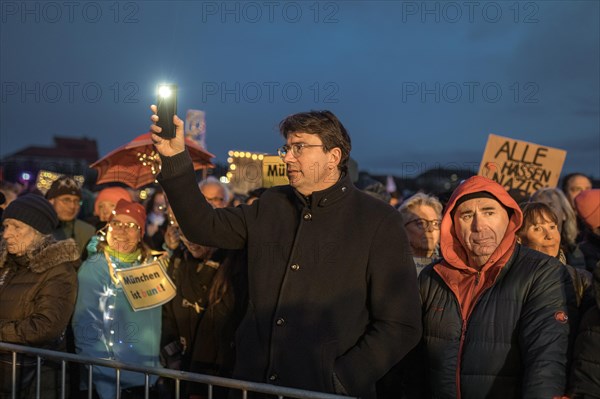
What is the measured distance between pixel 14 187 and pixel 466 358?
7214mm

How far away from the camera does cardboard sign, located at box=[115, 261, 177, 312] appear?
5.02 metres

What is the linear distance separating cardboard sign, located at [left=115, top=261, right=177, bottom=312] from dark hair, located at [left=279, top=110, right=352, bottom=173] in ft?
6.91

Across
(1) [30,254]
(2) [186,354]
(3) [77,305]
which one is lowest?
(2) [186,354]

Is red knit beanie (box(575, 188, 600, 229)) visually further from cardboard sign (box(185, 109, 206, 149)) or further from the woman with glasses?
cardboard sign (box(185, 109, 206, 149))

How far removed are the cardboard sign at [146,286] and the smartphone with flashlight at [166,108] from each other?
7.26 ft

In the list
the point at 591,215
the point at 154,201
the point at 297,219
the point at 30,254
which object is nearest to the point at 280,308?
the point at 297,219

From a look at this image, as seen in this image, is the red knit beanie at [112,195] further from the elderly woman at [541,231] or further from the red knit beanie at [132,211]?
the elderly woman at [541,231]

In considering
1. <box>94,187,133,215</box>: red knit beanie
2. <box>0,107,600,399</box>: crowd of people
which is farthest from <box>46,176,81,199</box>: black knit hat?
<box>0,107,600,399</box>: crowd of people

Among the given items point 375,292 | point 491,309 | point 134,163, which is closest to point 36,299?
point 375,292

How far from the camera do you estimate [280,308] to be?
10.4 feet

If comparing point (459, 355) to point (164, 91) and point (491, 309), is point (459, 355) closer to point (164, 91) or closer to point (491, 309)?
point (491, 309)

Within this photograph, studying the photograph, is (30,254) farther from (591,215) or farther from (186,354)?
(591,215)

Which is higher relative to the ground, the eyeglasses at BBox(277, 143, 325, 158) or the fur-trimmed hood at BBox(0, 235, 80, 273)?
the eyeglasses at BBox(277, 143, 325, 158)

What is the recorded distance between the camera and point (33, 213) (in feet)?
16.0
